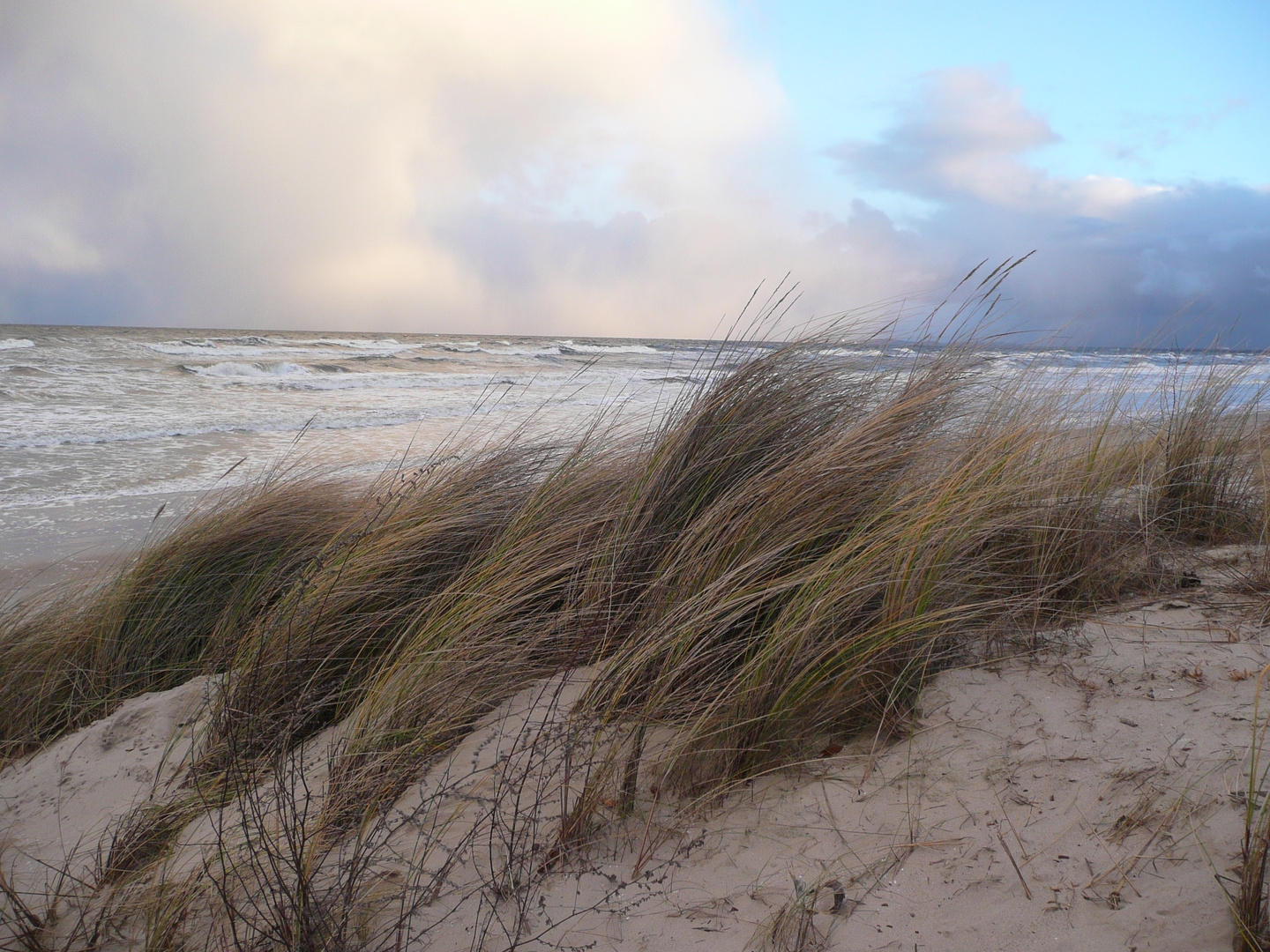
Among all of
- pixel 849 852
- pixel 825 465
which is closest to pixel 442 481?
pixel 825 465

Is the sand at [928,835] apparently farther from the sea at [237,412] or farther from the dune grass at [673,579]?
the sea at [237,412]

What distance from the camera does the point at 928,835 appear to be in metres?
1.37

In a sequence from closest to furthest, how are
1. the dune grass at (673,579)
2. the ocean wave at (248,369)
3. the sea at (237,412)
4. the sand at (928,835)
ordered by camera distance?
1. the sand at (928,835)
2. the dune grass at (673,579)
3. the sea at (237,412)
4. the ocean wave at (248,369)

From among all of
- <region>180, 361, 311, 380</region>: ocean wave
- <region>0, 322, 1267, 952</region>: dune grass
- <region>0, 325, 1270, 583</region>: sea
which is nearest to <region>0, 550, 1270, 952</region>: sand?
<region>0, 322, 1267, 952</region>: dune grass

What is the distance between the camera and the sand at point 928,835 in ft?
3.91

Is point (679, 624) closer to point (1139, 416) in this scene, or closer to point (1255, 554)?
point (1255, 554)

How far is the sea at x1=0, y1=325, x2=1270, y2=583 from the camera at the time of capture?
13.4 ft

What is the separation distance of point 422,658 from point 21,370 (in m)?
19.6

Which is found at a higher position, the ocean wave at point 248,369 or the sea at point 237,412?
the ocean wave at point 248,369

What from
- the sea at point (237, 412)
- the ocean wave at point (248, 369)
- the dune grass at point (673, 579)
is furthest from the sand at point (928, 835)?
the ocean wave at point (248, 369)

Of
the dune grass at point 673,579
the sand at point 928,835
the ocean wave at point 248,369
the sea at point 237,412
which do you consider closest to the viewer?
the sand at point 928,835

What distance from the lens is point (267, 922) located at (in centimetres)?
128

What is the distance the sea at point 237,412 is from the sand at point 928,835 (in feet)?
4.65

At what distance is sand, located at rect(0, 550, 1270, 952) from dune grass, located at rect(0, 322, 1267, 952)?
102 mm
